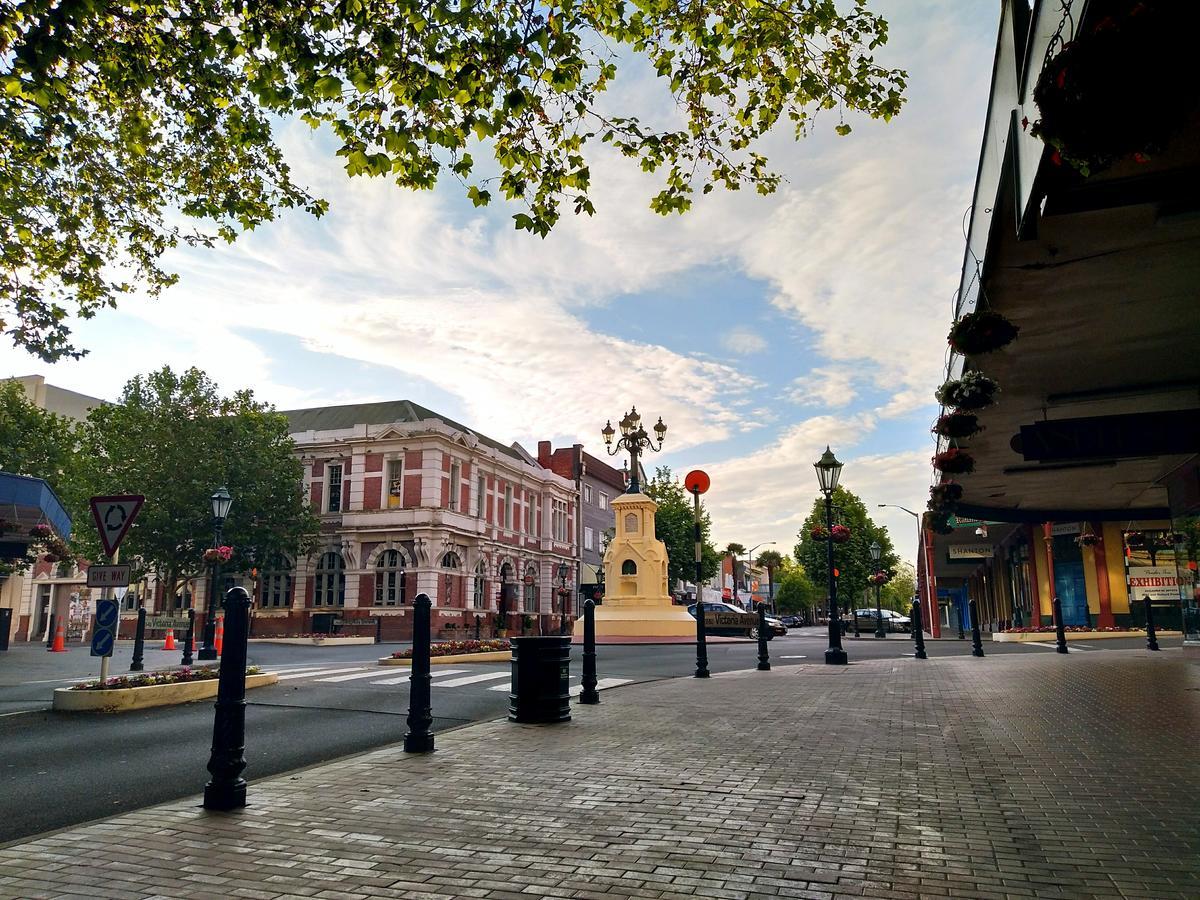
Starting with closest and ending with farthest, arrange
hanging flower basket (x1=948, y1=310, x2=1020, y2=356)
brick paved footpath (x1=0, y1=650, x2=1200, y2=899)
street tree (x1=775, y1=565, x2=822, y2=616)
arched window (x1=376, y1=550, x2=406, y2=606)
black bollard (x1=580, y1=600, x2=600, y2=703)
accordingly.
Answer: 1. brick paved footpath (x1=0, y1=650, x2=1200, y2=899)
2. hanging flower basket (x1=948, y1=310, x2=1020, y2=356)
3. black bollard (x1=580, y1=600, x2=600, y2=703)
4. arched window (x1=376, y1=550, x2=406, y2=606)
5. street tree (x1=775, y1=565, x2=822, y2=616)

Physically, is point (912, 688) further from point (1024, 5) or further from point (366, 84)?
point (366, 84)

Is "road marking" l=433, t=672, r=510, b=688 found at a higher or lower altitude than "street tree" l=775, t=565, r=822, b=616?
lower

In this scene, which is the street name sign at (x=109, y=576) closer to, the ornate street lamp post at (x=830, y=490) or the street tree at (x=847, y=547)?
the ornate street lamp post at (x=830, y=490)

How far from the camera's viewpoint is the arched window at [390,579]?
141ft

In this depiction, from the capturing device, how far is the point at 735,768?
611cm

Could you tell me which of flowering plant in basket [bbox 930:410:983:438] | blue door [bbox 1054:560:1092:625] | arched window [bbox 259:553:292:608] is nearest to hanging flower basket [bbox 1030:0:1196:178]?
flowering plant in basket [bbox 930:410:983:438]

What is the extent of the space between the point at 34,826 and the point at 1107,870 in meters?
Result: 6.05

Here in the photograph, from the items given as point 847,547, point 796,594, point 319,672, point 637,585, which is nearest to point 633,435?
point 637,585

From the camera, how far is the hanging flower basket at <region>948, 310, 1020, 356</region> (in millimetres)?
7453

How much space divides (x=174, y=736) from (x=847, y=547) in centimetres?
7166

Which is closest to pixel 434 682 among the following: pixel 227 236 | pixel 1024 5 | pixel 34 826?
pixel 227 236

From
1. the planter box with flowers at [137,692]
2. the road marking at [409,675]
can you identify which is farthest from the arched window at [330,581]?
the planter box with flowers at [137,692]

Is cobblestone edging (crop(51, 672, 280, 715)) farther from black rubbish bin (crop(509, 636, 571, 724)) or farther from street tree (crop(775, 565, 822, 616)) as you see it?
street tree (crop(775, 565, 822, 616))

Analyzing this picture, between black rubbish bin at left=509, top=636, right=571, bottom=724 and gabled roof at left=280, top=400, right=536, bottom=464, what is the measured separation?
41.0m
